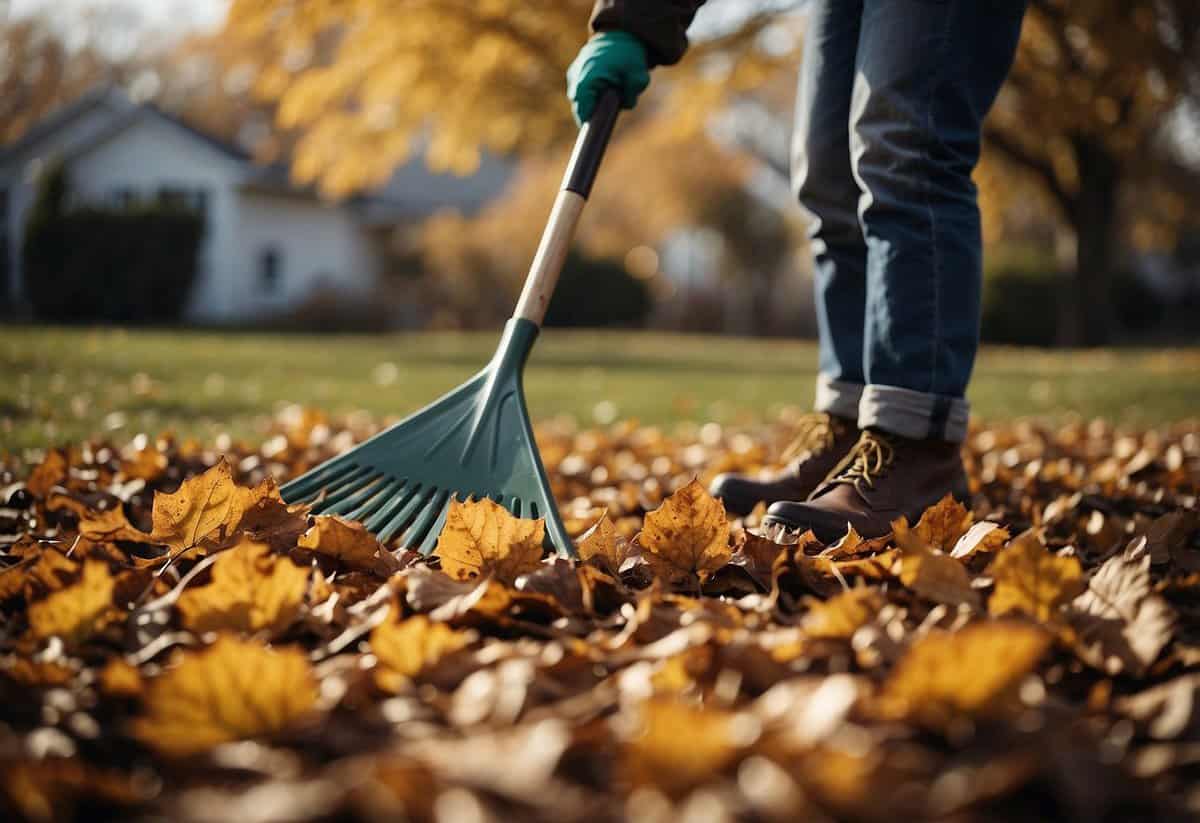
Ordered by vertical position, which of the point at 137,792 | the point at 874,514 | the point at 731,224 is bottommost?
the point at 137,792

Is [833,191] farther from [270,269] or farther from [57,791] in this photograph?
[270,269]

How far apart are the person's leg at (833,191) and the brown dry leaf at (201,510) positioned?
1160 millimetres

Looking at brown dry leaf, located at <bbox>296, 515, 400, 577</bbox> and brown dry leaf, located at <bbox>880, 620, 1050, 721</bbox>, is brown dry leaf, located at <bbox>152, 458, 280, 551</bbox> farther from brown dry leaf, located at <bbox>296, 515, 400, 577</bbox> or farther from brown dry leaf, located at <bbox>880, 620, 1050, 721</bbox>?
brown dry leaf, located at <bbox>880, 620, 1050, 721</bbox>

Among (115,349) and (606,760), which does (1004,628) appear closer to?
(606,760)

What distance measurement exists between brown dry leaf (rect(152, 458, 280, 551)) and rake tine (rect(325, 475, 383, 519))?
0.23 m

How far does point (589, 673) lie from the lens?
1.00m

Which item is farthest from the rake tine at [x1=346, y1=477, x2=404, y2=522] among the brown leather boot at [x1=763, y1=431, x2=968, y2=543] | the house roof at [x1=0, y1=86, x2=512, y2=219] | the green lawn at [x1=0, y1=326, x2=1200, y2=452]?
the house roof at [x1=0, y1=86, x2=512, y2=219]

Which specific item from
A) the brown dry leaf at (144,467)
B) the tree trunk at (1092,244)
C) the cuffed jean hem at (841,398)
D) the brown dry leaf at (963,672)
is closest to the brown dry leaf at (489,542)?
the brown dry leaf at (963,672)

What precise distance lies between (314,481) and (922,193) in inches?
46.1

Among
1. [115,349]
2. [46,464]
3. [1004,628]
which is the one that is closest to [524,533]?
[1004,628]

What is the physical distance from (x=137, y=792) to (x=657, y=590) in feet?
1.99

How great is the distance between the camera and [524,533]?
1.28 m

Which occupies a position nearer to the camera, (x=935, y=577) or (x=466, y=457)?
(x=935, y=577)

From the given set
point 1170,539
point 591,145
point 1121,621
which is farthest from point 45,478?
point 1170,539
